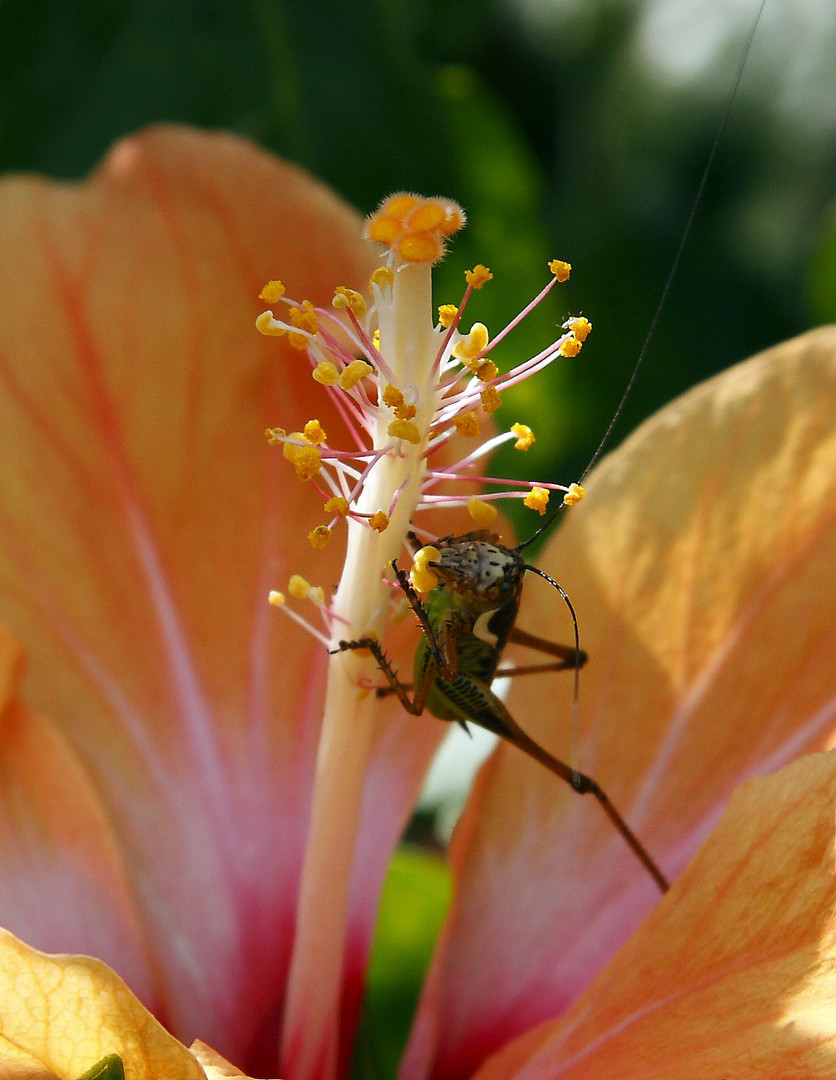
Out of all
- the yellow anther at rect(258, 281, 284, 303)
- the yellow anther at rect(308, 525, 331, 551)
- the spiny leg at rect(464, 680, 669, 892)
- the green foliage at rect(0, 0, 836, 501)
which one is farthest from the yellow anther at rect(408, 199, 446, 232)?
the green foliage at rect(0, 0, 836, 501)

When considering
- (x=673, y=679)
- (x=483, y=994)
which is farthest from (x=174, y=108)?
(x=483, y=994)

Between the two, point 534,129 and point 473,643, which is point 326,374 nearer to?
point 473,643

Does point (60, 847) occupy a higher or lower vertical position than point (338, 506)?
lower

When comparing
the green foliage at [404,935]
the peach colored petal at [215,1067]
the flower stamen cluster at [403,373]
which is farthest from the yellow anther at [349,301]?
the green foliage at [404,935]

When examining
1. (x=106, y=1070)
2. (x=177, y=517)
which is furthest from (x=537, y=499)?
(x=106, y=1070)

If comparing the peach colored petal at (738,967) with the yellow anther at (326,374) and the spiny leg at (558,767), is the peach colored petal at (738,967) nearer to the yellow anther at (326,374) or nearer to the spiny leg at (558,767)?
the spiny leg at (558,767)

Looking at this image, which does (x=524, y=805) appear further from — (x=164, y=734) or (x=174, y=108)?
(x=174, y=108)

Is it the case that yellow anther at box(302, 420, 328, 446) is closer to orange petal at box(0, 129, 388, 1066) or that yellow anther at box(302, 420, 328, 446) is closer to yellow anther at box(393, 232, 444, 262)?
yellow anther at box(393, 232, 444, 262)
